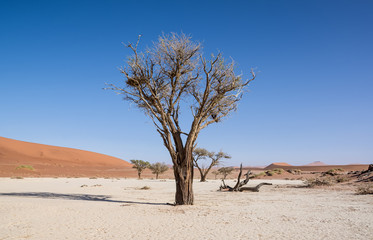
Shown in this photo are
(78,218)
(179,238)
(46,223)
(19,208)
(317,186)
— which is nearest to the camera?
(179,238)

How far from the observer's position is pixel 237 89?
509 inches

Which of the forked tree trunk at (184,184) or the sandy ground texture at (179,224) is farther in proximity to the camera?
the forked tree trunk at (184,184)

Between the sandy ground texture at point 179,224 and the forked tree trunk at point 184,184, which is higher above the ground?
the forked tree trunk at point 184,184

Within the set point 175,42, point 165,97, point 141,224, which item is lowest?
point 141,224

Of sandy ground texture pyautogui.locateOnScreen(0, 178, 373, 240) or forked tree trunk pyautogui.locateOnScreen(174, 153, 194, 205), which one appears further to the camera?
forked tree trunk pyautogui.locateOnScreen(174, 153, 194, 205)

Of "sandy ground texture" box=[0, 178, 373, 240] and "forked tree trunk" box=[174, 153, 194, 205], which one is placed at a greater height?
"forked tree trunk" box=[174, 153, 194, 205]

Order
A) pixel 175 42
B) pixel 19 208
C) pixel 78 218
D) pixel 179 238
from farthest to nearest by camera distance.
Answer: pixel 175 42 < pixel 19 208 < pixel 78 218 < pixel 179 238

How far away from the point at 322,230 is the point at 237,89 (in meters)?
7.68

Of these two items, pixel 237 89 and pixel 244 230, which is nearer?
pixel 244 230

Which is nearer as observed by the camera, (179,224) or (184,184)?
(179,224)

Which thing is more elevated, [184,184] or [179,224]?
[184,184]

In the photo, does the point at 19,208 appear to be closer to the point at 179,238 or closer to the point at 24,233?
the point at 24,233

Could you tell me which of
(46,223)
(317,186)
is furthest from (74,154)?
(46,223)

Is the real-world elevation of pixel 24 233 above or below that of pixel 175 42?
below
